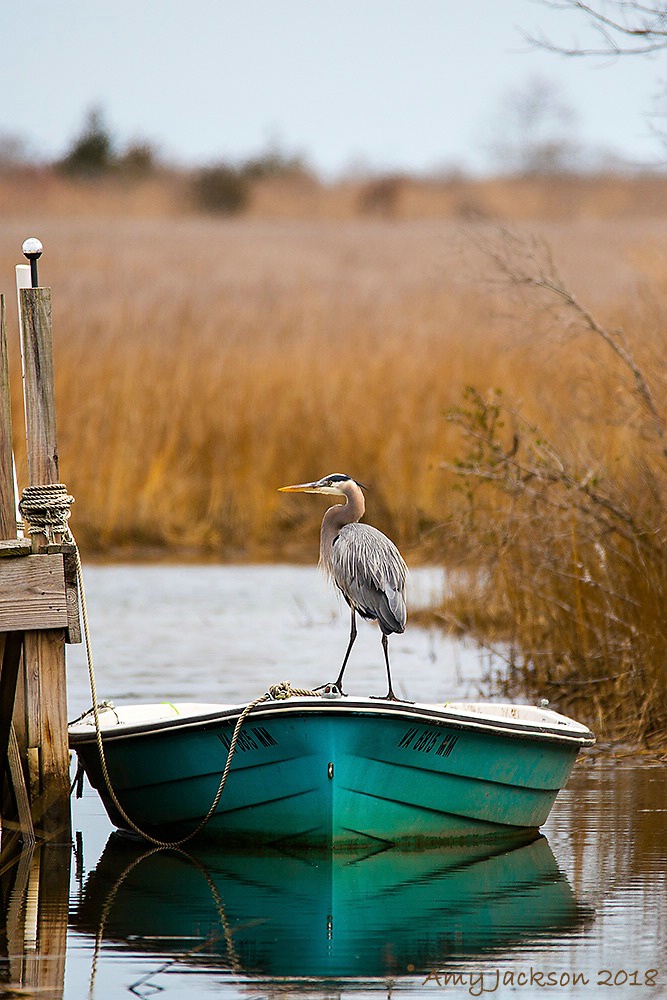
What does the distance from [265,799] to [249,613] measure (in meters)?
8.08

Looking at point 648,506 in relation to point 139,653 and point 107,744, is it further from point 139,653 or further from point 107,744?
point 139,653

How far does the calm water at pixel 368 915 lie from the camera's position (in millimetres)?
5262

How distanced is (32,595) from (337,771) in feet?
4.64

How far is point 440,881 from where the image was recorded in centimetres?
657

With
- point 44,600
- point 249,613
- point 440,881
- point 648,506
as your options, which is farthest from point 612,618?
point 249,613

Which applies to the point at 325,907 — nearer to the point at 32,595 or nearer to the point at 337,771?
the point at 337,771

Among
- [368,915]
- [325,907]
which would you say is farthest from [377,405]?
[368,915]

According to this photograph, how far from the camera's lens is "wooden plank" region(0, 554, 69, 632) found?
6.80 metres

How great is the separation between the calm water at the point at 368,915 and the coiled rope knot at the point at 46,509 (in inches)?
52.0

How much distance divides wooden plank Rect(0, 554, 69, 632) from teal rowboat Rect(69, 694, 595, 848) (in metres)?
0.60
